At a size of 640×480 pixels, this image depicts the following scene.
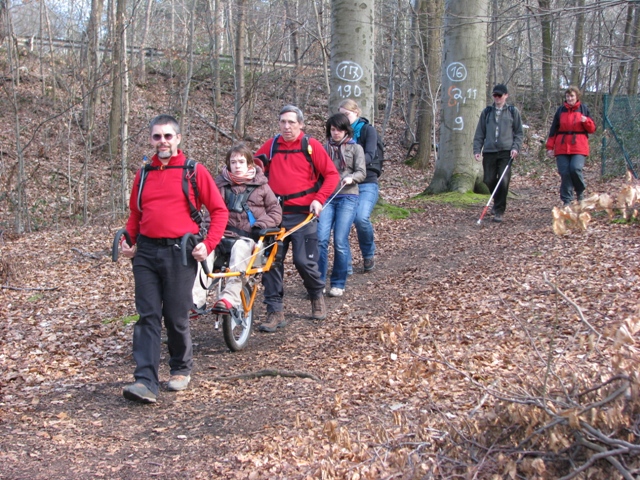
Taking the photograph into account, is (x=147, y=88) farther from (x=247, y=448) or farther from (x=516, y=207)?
(x=247, y=448)

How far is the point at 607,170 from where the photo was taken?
16.4 m

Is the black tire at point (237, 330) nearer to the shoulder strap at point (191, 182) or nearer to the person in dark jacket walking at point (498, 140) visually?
the shoulder strap at point (191, 182)

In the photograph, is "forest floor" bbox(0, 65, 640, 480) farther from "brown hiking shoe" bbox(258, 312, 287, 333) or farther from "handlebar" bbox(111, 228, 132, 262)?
"handlebar" bbox(111, 228, 132, 262)

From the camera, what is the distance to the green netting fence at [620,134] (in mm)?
15734

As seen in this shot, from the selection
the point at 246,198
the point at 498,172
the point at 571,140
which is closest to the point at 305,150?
the point at 246,198

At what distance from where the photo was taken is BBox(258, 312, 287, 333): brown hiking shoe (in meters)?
6.88

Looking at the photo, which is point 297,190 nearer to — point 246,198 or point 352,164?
point 246,198

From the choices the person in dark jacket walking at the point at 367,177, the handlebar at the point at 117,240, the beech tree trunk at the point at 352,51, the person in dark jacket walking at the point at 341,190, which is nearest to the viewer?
the handlebar at the point at 117,240

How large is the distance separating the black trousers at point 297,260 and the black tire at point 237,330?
385 mm

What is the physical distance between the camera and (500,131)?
11.0 metres

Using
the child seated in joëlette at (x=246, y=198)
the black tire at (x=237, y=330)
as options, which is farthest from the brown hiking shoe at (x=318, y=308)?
the child seated in joëlette at (x=246, y=198)

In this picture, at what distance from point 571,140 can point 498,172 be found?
4.06 feet

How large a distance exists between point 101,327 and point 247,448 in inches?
152

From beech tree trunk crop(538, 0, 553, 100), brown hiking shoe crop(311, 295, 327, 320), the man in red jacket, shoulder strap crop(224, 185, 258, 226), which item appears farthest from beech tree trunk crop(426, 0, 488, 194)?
beech tree trunk crop(538, 0, 553, 100)
